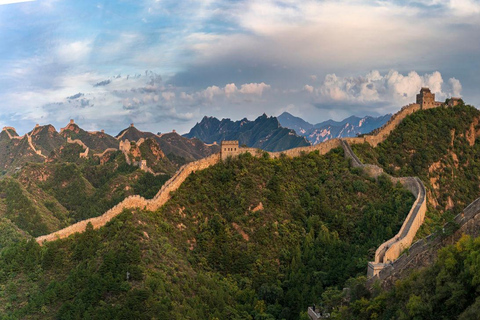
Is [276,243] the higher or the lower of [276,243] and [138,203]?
the lower

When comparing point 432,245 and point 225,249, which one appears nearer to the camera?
point 432,245

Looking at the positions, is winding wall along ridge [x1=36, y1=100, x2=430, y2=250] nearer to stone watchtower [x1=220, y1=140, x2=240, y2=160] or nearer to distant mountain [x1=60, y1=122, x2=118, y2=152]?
stone watchtower [x1=220, y1=140, x2=240, y2=160]

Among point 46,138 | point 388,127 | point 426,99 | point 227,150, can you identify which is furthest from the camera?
point 46,138

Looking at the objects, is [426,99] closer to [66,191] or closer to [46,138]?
[66,191]

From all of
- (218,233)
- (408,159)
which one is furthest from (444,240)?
(408,159)

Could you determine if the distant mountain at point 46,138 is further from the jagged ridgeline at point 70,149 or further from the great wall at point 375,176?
the great wall at point 375,176

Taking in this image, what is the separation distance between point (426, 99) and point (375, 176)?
25.3 metres

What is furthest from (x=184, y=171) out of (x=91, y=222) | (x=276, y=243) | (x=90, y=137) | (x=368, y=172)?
(x=90, y=137)

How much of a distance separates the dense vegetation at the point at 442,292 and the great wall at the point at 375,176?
5678mm

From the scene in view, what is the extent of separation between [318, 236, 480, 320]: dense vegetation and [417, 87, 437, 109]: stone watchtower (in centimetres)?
5738

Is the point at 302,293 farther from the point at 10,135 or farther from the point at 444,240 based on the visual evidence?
the point at 10,135

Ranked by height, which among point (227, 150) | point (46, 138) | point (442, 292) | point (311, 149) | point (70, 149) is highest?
point (46, 138)

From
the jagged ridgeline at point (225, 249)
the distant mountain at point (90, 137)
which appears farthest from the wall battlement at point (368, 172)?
the distant mountain at point (90, 137)

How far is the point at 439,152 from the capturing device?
248 ft
